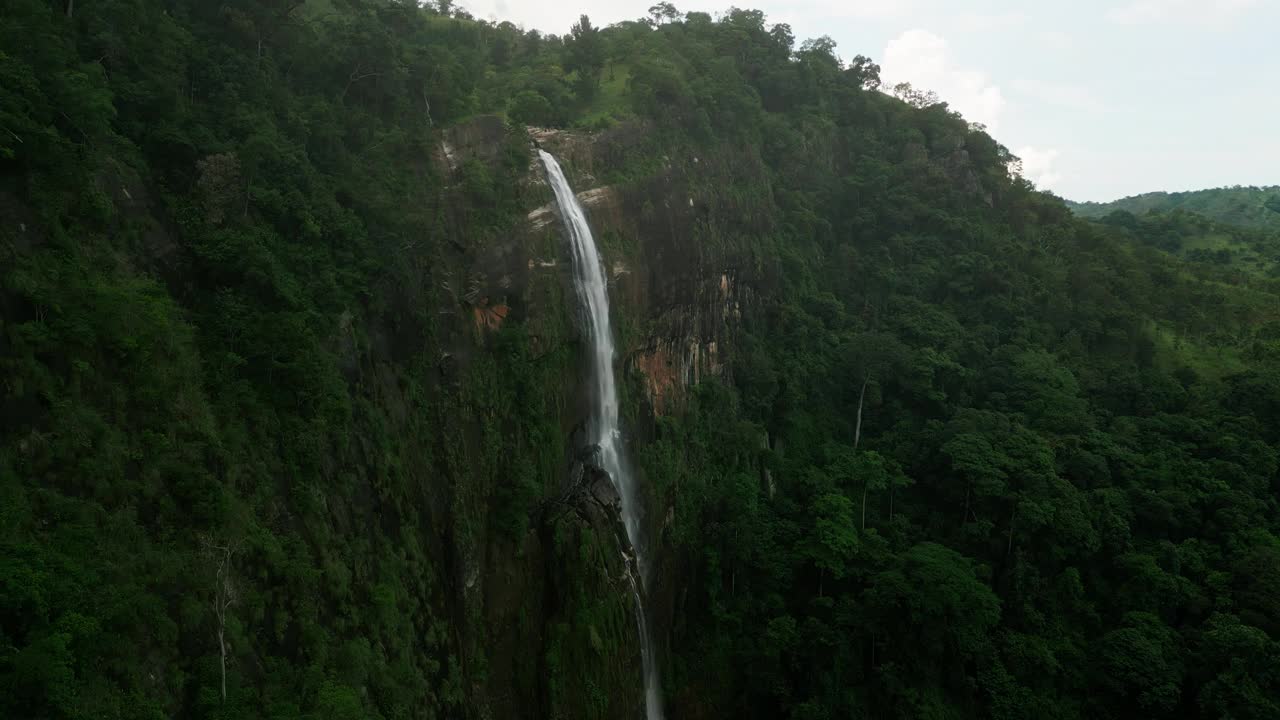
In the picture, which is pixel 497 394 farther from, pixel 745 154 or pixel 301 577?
pixel 745 154

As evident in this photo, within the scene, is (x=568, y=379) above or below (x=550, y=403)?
above

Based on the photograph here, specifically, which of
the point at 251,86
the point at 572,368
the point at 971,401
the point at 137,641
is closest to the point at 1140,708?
the point at 971,401

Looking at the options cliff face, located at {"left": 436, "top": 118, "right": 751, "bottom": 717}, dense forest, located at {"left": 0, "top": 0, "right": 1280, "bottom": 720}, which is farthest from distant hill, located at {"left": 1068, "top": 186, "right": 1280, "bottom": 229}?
cliff face, located at {"left": 436, "top": 118, "right": 751, "bottom": 717}

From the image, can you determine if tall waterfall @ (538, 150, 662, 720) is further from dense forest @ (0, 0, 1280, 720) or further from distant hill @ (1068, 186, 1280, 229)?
distant hill @ (1068, 186, 1280, 229)

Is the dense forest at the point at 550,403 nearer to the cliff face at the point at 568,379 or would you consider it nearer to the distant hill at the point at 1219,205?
the cliff face at the point at 568,379

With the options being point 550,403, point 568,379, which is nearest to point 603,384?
point 568,379

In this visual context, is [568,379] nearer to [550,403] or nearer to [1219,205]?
[550,403]

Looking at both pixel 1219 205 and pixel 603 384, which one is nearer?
pixel 603 384
